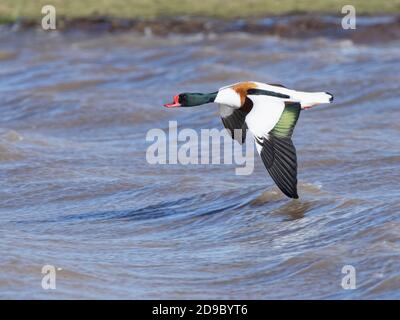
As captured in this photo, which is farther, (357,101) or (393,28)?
(393,28)

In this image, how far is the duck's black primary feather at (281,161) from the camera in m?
6.75

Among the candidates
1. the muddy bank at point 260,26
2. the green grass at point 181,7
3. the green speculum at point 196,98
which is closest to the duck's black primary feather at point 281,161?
the green speculum at point 196,98

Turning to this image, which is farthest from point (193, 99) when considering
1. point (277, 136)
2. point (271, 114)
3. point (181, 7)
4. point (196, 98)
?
point (181, 7)

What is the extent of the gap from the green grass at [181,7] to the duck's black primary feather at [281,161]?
899 centimetres

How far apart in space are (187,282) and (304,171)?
8.99 feet

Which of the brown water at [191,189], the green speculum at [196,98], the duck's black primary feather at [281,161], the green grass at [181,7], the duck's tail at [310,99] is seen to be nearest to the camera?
the brown water at [191,189]

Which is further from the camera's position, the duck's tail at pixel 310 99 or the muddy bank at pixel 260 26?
the muddy bank at pixel 260 26

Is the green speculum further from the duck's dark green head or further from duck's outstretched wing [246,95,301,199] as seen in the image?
duck's outstretched wing [246,95,301,199]

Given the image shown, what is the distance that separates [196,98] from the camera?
7.29m

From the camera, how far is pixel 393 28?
14.8 m

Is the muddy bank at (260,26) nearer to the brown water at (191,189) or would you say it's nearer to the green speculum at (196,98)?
the brown water at (191,189)

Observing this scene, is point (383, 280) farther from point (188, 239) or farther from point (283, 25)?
point (283, 25)

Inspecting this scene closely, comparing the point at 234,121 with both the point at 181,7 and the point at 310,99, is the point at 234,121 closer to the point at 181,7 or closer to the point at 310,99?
the point at 310,99

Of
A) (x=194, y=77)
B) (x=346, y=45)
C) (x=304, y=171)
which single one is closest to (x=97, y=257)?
(x=304, y=171)
